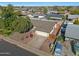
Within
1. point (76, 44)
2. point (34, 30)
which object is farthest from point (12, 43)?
point (76, 44)

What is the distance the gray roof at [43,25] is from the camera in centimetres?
196

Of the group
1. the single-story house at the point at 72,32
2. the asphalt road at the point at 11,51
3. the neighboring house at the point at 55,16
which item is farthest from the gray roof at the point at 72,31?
the asphalt road at the point at 11,51

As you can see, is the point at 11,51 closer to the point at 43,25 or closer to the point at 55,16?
the point at 43,25

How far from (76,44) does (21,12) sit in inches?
29.0

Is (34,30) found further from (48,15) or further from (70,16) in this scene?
(70,16)

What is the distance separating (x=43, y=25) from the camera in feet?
6.48

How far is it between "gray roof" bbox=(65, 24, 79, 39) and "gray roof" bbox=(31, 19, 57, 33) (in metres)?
0.19

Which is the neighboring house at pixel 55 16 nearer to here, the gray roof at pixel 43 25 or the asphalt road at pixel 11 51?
the gray roof at pixel 43 25

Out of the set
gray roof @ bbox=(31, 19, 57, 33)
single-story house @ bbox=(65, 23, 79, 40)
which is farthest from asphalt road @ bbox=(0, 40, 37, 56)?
single-story house @ bbox=(65, 23, 79, 40)

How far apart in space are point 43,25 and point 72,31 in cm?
34

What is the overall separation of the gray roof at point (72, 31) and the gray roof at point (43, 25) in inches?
7.5

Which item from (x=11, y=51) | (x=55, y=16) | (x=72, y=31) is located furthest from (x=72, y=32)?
(x=11, y=51)

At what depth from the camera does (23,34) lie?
198cm

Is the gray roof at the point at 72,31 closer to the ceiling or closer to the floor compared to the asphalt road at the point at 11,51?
closer to the ceiling
